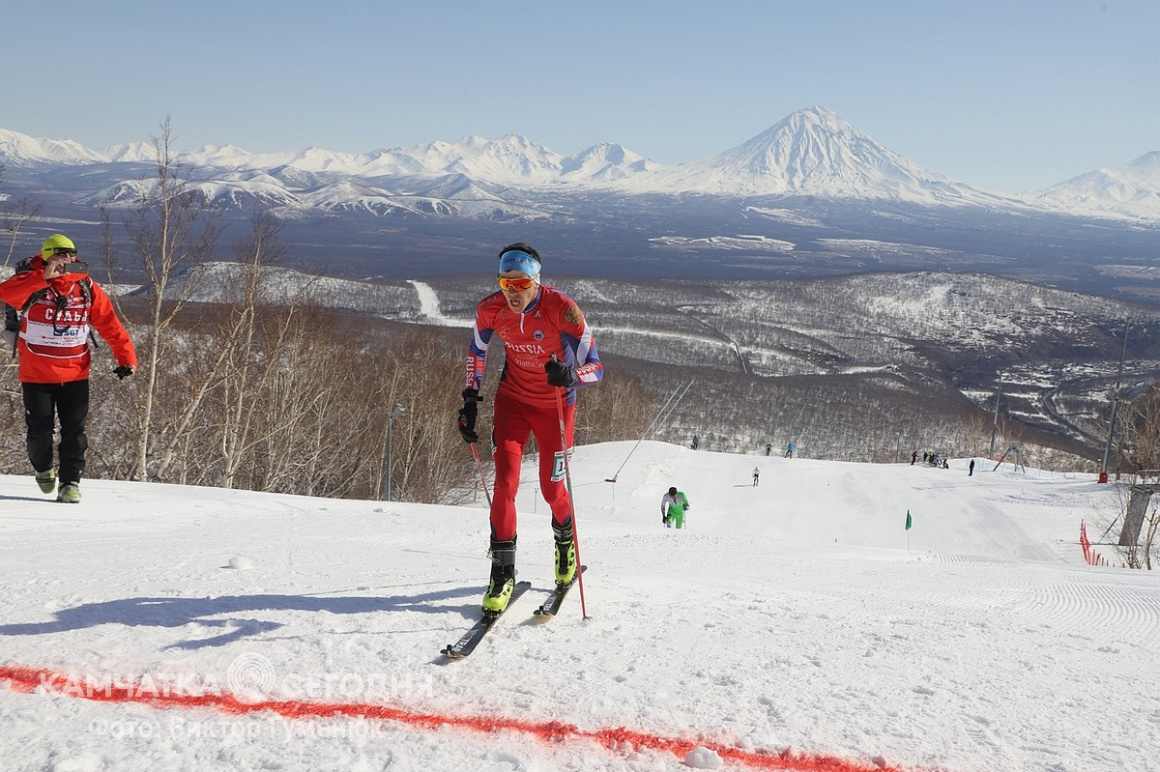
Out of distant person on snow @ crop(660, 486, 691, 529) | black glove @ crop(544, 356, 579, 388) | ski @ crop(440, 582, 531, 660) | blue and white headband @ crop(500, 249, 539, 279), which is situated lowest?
distant person on snow @ crop(660, 486, 691, 529)

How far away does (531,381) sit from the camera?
4.78 meters

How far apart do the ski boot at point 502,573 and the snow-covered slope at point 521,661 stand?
116mm

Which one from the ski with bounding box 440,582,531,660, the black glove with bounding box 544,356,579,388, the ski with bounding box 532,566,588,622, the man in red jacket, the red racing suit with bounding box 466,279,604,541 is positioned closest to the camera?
the ski with bounding box 440,582,531,660

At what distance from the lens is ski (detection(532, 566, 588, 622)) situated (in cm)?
424

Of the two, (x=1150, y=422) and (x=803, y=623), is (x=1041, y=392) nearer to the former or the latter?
(x=1150, y=422)

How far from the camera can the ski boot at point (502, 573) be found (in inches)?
169

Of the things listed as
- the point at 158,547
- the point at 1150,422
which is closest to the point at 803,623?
the point at 158,547

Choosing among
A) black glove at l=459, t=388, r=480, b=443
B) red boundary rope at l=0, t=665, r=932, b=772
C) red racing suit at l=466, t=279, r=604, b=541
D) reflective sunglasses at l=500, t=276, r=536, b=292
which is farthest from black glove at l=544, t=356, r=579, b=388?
red boundary rope at l=0, t=665, r=932, b=772

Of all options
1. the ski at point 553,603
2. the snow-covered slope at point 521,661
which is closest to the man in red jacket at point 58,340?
the snow-covered slope at point 521,661

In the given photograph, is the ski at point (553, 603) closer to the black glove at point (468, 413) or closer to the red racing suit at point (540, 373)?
the red racing suit at point (540, 373)

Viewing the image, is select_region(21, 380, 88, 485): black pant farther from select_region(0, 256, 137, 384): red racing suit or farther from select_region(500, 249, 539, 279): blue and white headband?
select_region(500, 249, 539, 279): blue and white headband

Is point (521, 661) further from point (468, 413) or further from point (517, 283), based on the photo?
point (517, 283)

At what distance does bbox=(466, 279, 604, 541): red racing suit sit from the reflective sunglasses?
0.10 metres

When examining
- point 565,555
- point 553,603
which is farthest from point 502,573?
point 565,555
